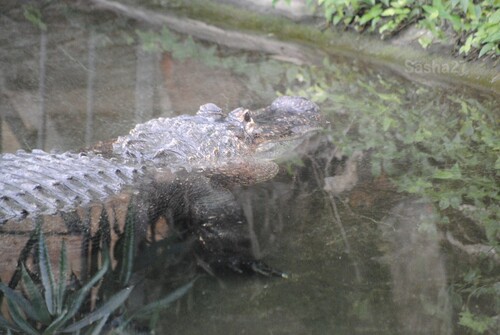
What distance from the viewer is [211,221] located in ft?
12.0

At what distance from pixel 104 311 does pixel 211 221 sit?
1110 millimetres

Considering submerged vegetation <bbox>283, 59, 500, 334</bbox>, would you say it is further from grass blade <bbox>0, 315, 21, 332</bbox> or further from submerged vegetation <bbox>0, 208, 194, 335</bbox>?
grass blade <bbox>0, 315, 21, 332</bbox>

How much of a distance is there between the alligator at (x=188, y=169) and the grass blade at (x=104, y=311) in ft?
2.07

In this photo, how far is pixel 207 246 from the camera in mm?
3451

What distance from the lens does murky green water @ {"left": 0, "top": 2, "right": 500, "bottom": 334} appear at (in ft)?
9.63

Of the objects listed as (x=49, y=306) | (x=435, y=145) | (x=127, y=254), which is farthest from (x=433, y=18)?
(x=49, y=306)

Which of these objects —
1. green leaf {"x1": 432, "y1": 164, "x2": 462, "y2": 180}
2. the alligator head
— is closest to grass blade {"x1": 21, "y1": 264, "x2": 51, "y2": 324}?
the alligator head

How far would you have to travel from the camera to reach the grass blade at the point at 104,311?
2.58 meters

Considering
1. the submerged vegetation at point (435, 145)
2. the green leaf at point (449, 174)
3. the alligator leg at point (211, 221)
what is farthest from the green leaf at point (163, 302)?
the green leaf at point (449, 174)

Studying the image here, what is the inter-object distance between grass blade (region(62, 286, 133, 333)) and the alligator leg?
0.58m

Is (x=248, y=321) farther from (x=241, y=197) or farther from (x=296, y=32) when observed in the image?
(x=296, y=32)

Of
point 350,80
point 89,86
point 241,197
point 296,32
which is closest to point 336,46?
point 296,32

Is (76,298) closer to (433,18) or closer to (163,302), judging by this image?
(163,302)

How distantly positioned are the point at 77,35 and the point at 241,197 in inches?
148
